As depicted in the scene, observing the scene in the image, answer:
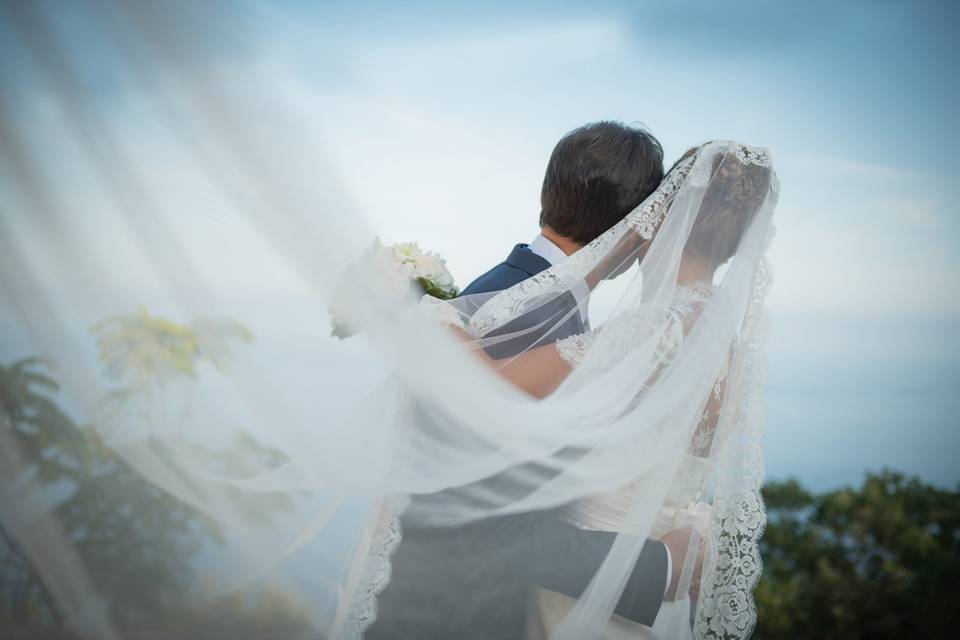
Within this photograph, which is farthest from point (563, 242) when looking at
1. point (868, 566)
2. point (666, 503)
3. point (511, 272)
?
point (868, 566)

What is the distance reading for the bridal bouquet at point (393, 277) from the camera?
1555 millimetres

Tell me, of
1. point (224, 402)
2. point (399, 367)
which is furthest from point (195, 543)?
point (399, 367)

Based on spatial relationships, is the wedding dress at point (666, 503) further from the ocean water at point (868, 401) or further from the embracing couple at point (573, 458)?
the ocean water at point (868, 401)

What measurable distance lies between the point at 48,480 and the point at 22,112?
0.67 metres

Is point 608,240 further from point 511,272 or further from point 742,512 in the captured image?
point 742,512

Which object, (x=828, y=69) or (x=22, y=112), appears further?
(x=828, y=69)

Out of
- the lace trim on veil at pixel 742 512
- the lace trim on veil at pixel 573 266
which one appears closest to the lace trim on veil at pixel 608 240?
the lace trim on veil at pixel 573 266

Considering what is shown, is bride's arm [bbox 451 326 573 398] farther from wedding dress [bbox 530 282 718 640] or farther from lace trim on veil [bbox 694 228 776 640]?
lace trim on veil [bbox 694 228 776 640]

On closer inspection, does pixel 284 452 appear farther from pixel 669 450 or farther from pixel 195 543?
pixel 669 450

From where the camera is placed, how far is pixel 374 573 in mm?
1743

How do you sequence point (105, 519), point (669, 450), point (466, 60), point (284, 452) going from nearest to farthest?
point (105, 519), point (284, 452), point (669, 450), point (466, 60)

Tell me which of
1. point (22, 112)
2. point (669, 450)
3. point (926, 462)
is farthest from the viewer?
point (926, 462)

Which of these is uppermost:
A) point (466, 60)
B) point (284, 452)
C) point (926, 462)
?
point (466, 60)

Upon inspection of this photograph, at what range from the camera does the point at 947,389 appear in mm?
8094
